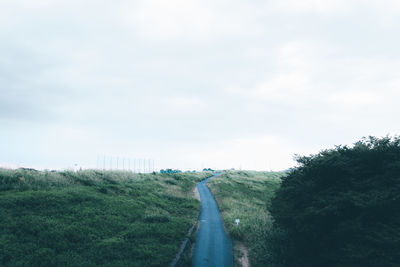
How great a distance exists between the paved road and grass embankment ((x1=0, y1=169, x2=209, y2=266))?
1394mm

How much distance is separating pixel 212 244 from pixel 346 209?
1033 cm

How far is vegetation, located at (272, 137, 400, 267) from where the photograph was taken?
8805mm

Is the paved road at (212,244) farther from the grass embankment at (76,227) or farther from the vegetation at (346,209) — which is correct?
the vegetation at (346,209)

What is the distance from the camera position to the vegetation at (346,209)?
8.80 meters

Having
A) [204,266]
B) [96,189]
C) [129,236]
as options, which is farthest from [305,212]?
[96,189]

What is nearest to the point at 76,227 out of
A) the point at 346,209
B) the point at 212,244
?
the point at 212,244

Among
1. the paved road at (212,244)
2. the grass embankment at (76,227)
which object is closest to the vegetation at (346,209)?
the paved road at (212,244)

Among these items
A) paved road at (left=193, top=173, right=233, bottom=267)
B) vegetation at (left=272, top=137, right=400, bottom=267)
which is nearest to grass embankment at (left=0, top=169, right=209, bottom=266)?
paved road at (left=193, top=173, right=233, bottom=267)

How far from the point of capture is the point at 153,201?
2606 centimetres

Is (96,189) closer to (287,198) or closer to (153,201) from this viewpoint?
(153,201)

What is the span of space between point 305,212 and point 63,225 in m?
14.7

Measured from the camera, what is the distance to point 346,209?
32.9 ft

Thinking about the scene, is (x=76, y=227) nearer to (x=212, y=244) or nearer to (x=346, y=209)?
(x=212, y=244)

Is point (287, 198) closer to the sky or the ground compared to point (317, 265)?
closer to the sky
